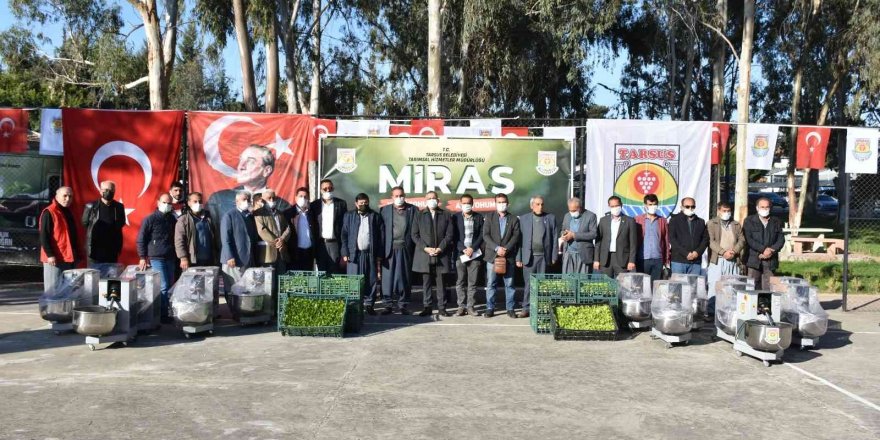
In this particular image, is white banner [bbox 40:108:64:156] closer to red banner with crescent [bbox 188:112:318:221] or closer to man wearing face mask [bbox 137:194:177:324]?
red banner with crescent [bbox 188:112:318:221]

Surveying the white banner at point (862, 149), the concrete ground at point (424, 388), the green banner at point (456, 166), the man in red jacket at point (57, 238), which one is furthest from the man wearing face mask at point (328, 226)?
the white banner at point (862, 149)

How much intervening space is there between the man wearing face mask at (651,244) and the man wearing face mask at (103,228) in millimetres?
7610

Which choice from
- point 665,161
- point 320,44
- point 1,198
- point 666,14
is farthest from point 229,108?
point 665,161

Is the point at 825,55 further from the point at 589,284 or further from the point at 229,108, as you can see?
the point at 229,108

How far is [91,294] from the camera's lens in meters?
9.83

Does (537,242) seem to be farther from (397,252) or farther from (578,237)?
Answer: (397,252)

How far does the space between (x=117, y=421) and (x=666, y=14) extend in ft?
104

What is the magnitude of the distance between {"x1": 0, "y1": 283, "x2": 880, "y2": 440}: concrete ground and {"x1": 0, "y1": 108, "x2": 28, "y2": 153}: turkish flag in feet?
13.0

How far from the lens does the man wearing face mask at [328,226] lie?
1165 centimetres

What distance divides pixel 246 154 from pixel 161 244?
292 centimetres

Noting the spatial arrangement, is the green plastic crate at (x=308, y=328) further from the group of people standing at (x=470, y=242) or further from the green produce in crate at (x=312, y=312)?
the group of people standing at (x=470, y=242)

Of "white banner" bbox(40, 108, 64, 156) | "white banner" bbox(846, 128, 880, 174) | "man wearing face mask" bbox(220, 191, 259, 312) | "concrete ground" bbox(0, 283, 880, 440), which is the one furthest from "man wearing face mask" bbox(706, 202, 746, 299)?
"white banner" bbox(40, 108, 64, 156)

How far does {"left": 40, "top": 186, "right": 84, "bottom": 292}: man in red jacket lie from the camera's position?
10.3 m

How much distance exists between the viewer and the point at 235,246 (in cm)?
1088
